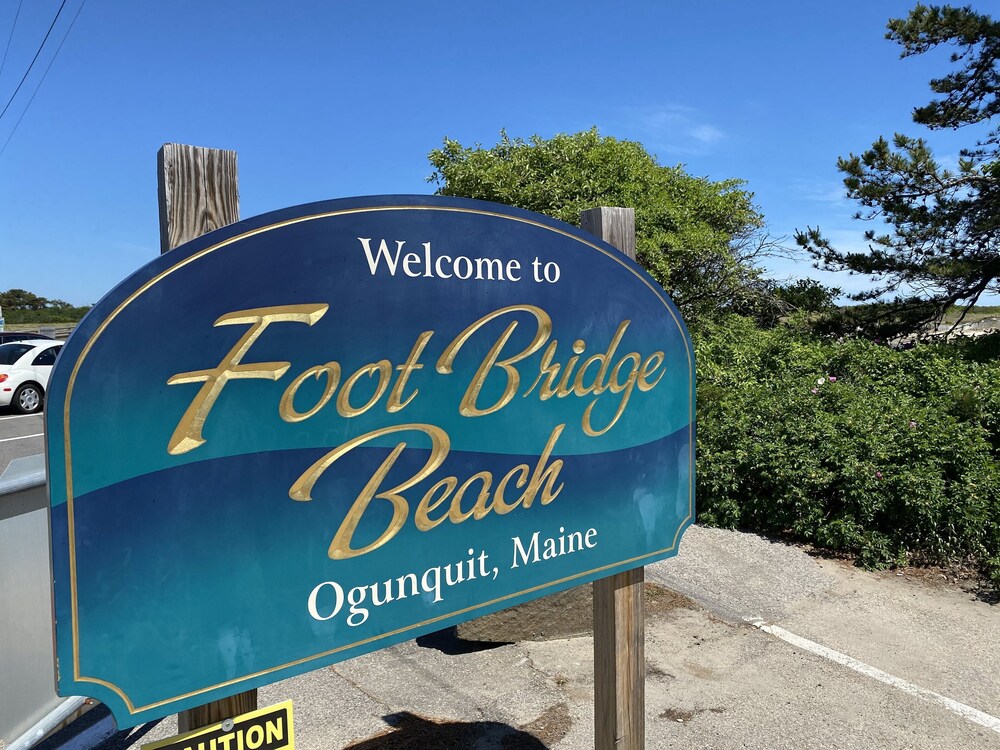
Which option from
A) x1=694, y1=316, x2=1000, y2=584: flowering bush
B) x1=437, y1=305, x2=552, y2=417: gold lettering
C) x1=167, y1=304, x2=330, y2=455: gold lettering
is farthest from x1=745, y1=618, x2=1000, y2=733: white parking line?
x1=167, y1=304, x2=330, y2=455: gold lettering

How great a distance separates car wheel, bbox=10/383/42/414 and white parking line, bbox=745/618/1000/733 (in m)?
15.7

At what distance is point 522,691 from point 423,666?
0.62 meters

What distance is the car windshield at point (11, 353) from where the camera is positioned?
1548 centimetres

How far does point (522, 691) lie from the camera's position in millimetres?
3975

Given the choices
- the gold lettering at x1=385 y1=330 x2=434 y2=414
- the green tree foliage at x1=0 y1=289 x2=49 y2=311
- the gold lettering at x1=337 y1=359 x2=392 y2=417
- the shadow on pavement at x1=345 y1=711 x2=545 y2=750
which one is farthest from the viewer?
the green tree foliage at x1=0 y1=289 x2=49 y2=311

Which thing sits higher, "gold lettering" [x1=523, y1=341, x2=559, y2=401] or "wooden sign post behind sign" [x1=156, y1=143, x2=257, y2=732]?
"wooden sign post behind sign" [x1=156, y1=143, x2=257, y2=732]

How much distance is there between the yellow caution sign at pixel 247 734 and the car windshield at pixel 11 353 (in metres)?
16.6

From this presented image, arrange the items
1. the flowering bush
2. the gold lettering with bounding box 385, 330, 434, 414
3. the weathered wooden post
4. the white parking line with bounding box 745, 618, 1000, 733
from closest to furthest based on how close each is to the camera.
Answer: the gold lettering with bounding box 385, 330, 434, 414 → the weathered wooden post → the white parking line with bounding box 745, 618, 1000, 733 → the flowering bush

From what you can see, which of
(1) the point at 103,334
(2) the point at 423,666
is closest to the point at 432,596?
(1) the point at 103,334

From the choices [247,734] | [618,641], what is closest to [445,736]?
[618,641]

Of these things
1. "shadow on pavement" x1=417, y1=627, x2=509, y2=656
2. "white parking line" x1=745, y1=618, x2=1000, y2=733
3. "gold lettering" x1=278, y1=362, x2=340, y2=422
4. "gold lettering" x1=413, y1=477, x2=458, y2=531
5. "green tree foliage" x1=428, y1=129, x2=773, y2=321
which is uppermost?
"green tree foliage" x1=428, y1=129, x2=773, y2=321

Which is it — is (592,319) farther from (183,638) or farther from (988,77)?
(988,77)

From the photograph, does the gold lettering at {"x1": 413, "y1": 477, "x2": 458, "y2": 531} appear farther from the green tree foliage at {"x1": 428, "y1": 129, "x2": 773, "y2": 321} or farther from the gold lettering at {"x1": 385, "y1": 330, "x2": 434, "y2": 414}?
the green tree foliage at {"x1": 428, "y1": 129, "x2": 773, "y2": 321}

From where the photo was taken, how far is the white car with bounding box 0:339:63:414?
15.3 m
